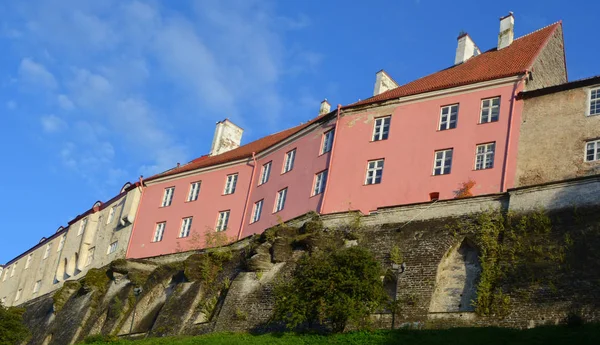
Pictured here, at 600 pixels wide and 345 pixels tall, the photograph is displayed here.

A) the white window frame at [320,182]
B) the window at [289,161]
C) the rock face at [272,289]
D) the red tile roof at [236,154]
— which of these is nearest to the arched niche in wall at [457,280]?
the rock face at [272,289]

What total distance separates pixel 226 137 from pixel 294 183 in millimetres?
16294

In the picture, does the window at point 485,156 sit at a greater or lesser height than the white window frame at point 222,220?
greater

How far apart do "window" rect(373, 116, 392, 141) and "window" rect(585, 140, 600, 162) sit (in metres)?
10.1

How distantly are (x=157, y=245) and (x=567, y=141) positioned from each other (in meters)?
27.6

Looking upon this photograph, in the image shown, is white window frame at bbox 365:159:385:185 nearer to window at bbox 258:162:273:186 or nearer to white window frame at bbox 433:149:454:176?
white window frame at bbox 433:149:454:176

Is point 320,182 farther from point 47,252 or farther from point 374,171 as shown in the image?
point 47,252

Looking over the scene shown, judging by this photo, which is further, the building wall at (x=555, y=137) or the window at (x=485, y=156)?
the window at (x=485, y=156)

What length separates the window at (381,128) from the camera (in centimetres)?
4291

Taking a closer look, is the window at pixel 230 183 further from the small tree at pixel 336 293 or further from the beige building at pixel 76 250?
the small tree at pixel 336 293

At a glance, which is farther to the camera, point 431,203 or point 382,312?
point 431,203

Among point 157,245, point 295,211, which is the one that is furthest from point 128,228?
point 295,211

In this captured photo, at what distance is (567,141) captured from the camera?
37000 millimetres

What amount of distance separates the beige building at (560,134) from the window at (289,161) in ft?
46.5

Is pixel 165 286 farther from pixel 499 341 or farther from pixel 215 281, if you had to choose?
pixel 499 341
